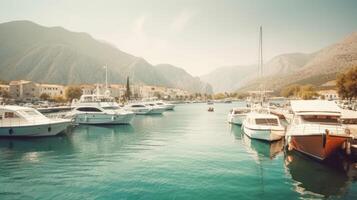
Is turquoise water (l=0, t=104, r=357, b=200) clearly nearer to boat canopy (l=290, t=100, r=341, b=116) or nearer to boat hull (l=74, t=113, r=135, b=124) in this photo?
boat canopy (l=290, t=100, r=341, b=116)

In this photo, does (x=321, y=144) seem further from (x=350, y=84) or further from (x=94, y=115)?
(x=350, y=84)

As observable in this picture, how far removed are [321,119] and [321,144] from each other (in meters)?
5.09

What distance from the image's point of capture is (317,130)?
23.0 metres

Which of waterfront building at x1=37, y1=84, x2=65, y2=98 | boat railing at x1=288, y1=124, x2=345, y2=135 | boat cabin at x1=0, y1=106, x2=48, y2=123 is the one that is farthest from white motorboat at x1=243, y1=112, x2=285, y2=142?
waterfront building at x1=37, y1=84, x2=65, y2=98

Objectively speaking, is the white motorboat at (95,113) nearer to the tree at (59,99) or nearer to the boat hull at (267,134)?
the boat hull at (267,134)

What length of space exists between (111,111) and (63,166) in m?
31.8

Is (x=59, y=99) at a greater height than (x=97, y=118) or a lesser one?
greater

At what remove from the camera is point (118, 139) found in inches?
1475

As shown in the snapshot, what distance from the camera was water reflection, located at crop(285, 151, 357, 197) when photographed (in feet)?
54.2

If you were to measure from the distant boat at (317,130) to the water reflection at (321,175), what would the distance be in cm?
99

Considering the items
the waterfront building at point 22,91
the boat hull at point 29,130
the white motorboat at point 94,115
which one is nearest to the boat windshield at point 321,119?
the boat hull at point 29,130

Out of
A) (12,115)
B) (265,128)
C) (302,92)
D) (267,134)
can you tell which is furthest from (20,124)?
(302,92)

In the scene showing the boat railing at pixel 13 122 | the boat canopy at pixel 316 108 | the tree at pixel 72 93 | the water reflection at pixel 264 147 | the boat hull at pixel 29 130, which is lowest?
the water reflection at pixel 264 147

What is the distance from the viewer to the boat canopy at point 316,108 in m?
25.3
